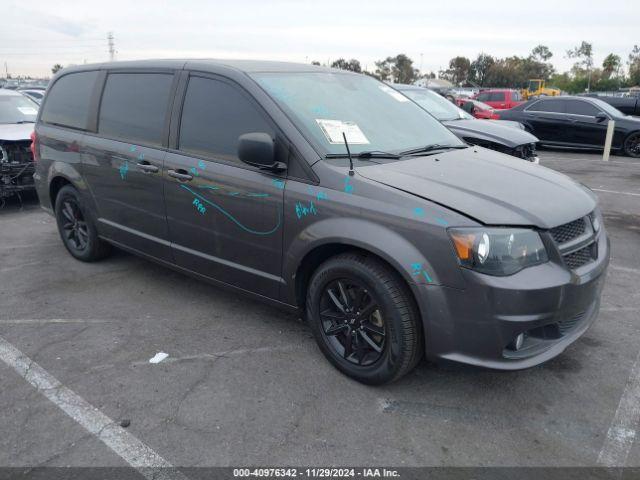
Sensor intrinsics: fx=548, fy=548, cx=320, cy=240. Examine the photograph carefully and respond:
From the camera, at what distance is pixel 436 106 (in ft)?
31.1

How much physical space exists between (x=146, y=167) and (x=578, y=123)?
12.3 m

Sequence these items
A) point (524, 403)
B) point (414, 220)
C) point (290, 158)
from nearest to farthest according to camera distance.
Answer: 1. point (414, 220)
2. point (524, 403)
3. point (290, 158)

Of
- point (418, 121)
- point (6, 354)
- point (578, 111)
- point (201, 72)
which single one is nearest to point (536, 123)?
point (578, 111)

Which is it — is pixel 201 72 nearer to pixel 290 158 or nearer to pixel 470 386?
pixel 290 158

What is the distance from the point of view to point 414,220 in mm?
2775

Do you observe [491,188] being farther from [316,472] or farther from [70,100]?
[70,100]

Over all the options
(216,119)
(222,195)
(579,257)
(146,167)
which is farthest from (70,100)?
(579,257)

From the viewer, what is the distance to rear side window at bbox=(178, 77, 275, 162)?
138 inches

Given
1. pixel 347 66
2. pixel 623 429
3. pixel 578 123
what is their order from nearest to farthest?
pixel 623 429 → pixel 578 123 → pixel 347 66

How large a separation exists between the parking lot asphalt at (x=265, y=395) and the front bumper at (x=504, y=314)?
0.62 ft

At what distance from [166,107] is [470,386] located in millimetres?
2833

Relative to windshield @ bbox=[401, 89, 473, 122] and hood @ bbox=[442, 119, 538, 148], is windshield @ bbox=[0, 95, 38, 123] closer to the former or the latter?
windshield @ bbox=[401, 89, 473, 122]

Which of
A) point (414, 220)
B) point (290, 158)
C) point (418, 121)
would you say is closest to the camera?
point (414, 220)

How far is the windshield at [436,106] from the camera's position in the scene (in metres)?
9.16
